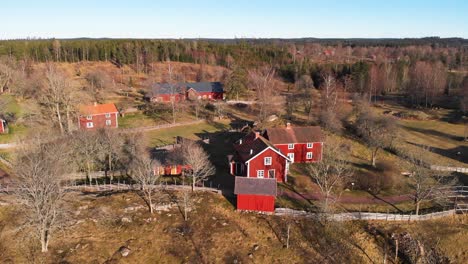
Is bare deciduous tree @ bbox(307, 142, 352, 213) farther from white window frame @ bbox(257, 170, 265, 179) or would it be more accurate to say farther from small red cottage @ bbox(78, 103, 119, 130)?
small red cottage @ bbox(78, 103, 119, 130)

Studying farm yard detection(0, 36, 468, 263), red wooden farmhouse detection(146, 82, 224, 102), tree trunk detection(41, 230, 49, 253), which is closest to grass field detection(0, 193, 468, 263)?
farm yard detection(0, 36, 468, 263)

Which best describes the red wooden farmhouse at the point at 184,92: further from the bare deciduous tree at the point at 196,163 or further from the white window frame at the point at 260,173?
the white window frame at the point at 260,173

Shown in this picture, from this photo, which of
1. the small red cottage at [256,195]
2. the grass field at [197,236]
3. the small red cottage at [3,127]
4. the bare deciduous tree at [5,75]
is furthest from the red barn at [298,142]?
the bare deciduous tree at [5,75]

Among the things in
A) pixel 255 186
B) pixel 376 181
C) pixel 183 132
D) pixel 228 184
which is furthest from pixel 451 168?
pixel 183 132

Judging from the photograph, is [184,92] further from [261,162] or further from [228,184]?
[228,184]

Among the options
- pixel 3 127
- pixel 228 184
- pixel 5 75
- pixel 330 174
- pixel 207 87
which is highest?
pixel 5 75

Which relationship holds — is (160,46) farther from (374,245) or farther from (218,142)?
(374,245)
